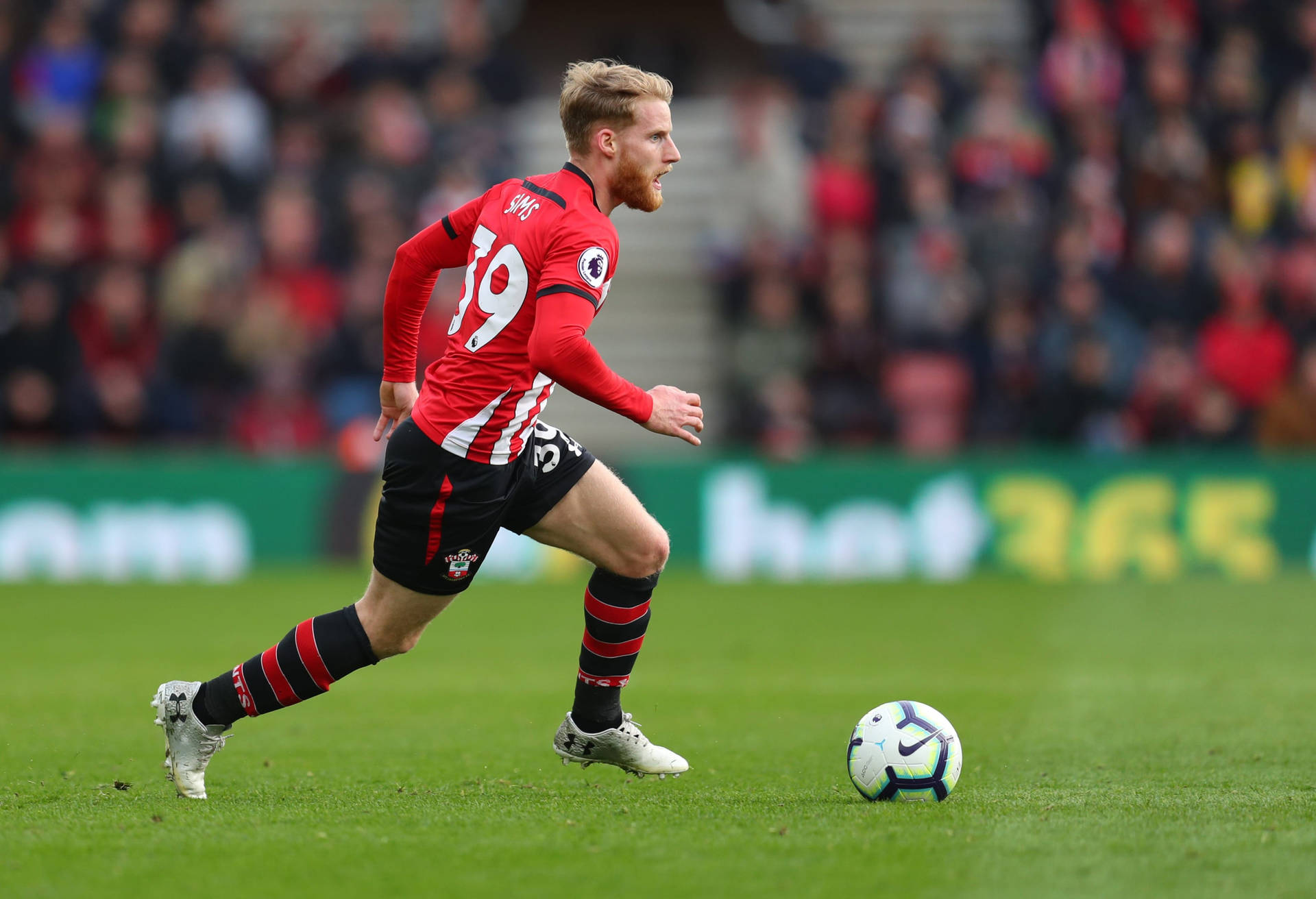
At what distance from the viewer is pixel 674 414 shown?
5195 millimetres

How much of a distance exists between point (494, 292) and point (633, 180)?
0.58 m

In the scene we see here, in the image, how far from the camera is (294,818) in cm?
503

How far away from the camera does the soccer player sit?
212 inches

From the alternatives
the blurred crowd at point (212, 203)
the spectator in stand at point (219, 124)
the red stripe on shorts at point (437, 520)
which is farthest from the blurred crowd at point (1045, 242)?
the red stripe on shorts at point (437, 520)

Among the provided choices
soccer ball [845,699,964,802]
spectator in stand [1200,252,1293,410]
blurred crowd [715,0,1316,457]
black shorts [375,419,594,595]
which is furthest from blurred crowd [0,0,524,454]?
soccer ball [845,699,964,802]

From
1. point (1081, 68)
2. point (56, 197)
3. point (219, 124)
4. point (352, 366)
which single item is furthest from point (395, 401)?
point (1081, 68)

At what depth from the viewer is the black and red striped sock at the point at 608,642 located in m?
5.88

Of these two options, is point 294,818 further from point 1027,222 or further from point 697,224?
point 697,224

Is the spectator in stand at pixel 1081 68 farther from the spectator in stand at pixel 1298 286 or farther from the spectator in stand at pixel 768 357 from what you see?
the spectator in stand at pixel 768 357

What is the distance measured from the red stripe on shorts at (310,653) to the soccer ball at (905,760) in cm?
173

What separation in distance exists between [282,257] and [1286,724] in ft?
35.8

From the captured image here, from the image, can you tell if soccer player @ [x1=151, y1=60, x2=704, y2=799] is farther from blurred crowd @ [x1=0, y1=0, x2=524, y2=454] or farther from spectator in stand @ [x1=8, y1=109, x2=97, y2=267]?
spectator in stand @ [x1=8, y1=109, x2=97, y2=267]

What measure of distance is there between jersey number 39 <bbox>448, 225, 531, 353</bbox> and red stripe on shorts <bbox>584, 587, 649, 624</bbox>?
3.30ft

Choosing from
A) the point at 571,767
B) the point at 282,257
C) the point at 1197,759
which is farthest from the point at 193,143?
the point at 1197,759
